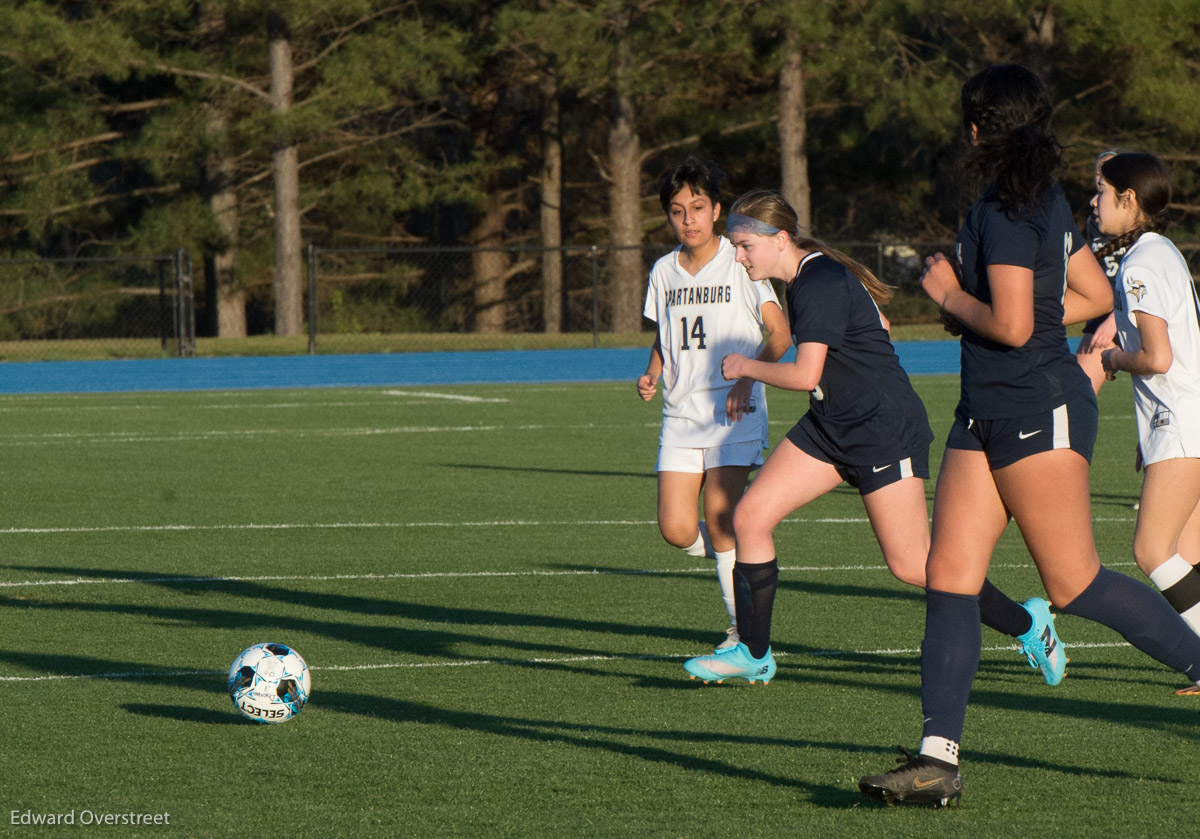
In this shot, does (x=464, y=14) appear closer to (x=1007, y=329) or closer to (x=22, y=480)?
(x=22, y=480)

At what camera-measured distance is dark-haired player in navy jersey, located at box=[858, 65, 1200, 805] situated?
14.6ft

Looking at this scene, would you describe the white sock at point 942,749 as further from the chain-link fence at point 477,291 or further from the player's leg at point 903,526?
the chain-link fence at point 477,291

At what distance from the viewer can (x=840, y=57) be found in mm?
33406

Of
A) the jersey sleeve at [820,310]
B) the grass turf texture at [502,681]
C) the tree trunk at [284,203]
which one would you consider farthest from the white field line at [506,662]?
the tree trunk at [284,203]

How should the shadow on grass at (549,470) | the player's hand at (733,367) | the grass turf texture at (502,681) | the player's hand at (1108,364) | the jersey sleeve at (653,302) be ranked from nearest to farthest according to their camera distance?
1. the grass turf texture at (502,681)
2. the player's hand at (733,367)
3. the player's hand at (1108,364)
4. the jersey sleeve at (653,302)
5. the shadow on grass at (549,470)

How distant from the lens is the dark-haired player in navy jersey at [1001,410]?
14.6 ft

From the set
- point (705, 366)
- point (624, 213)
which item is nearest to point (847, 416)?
point (705, 366)

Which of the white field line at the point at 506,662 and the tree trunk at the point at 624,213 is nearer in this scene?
the white field line at the point at 506,662

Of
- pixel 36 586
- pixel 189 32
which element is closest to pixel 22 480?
pixel 36 586

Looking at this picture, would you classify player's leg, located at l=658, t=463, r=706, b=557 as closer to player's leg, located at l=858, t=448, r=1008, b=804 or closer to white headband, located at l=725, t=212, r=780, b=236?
white headband, located at l=725, t=212, r=780, b=236

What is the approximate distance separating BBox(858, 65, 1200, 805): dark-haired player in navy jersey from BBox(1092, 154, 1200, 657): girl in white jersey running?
1343mm

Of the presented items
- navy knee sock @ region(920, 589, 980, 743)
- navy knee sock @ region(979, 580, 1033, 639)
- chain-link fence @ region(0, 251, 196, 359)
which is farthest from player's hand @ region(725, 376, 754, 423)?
chain-link fence @ region(0, 251, 196, 359)

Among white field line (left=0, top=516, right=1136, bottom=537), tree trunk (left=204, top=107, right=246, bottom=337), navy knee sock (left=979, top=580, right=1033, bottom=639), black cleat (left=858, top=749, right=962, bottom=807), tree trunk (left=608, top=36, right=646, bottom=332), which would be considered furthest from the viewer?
tree trunk (left=204, top=107, right=246, bottom=337)

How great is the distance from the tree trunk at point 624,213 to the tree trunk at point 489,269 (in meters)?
3.99
